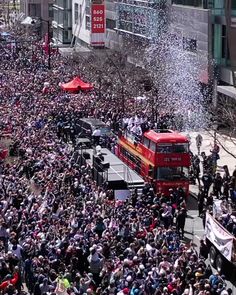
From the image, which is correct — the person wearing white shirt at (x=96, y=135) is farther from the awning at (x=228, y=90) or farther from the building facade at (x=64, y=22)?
the building facade at (x=64, y=22)

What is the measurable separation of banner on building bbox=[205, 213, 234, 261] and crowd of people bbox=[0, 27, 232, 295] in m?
0.96

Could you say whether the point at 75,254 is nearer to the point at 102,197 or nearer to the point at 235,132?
the point at 102,197

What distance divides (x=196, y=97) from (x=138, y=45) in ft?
52.7

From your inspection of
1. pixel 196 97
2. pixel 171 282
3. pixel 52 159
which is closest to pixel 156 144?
pixel 52 159

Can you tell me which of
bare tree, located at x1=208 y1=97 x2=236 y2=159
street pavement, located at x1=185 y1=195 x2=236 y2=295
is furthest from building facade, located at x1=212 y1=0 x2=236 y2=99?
street pavement, located at x1=185 y1=195 x2=236 y2=295

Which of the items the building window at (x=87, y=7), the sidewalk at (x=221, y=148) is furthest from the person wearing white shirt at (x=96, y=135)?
the building window at (x=87, y=7)

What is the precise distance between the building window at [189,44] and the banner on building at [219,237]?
32.7 m

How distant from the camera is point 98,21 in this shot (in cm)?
8262

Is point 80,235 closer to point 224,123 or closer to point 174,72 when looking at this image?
point 224,123

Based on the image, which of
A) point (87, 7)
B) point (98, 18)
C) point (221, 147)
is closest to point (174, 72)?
point (221, 147)

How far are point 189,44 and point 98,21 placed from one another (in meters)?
25.1

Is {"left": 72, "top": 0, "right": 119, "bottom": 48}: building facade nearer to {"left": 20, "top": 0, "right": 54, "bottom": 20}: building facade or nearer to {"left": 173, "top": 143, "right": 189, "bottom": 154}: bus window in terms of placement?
{"left": 20, "top": 0, "right": 54, "bottom": 20}: building facade

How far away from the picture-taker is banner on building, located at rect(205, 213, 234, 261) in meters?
24.6

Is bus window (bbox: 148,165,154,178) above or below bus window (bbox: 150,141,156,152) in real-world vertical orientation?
below
